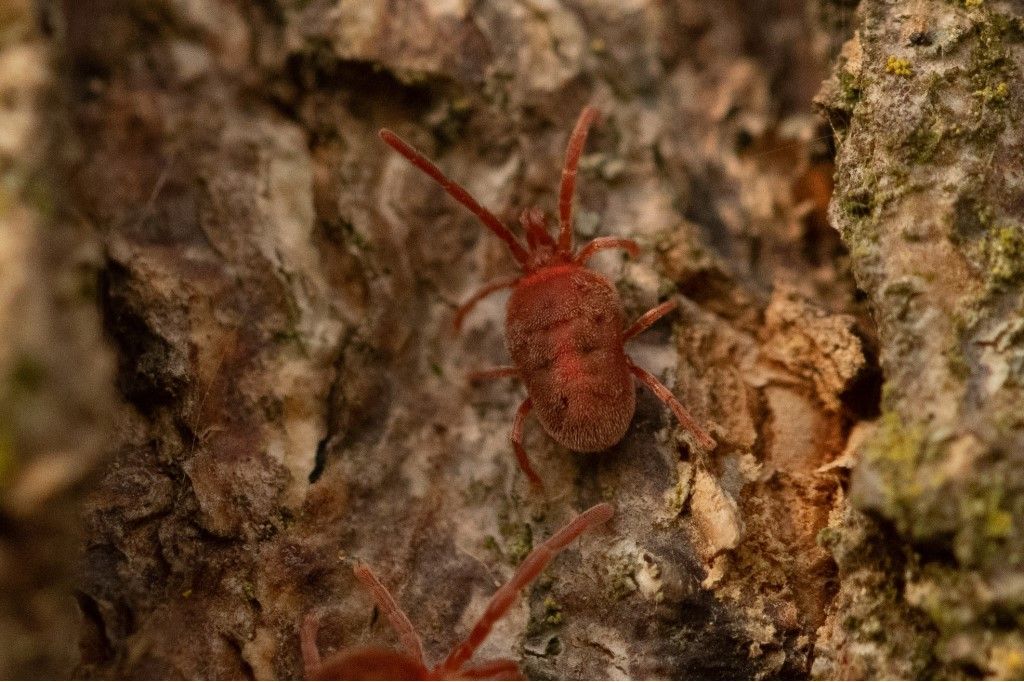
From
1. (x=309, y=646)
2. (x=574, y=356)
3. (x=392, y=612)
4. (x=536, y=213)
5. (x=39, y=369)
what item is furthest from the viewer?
(x=536, y=213)

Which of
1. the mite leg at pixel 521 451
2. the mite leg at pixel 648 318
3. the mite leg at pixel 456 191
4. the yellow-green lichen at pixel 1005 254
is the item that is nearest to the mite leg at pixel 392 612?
the mite leg at pixel 521 451

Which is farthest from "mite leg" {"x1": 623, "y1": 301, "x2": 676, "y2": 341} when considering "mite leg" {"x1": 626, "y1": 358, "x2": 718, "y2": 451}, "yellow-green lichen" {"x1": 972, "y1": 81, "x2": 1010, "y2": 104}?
"yellow-green lichen" {"x1": 972, "y1": 81, "x2": 1010, "y2": 104}

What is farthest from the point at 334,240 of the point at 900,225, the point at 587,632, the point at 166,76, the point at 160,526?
the point at 900,225

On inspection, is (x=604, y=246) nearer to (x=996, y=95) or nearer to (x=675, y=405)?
(x=675, y=405)

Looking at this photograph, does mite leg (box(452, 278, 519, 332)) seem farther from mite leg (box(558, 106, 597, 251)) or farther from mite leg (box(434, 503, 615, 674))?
mite leg (box(434, 503, 615, 674))

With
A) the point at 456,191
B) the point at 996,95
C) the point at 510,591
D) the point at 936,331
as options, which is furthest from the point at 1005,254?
the point at 456,191

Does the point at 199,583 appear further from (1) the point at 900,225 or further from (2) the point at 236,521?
(1) the point at 900,225

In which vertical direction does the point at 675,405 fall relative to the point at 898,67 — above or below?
below
